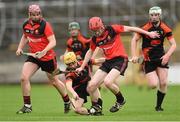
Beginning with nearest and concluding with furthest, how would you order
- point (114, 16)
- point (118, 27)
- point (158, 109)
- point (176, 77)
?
point (118, 27) → point (158, 109) → point (176, 77) → point (114, 16)

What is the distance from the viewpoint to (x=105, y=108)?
2005 cm

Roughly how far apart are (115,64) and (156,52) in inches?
57.3

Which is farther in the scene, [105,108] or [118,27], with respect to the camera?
[105,108]

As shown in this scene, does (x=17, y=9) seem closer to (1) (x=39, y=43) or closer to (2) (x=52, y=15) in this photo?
(2) (x=52, y=15)

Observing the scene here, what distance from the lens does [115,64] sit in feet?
57.6

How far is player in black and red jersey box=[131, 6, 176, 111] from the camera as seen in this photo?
59.9 feet

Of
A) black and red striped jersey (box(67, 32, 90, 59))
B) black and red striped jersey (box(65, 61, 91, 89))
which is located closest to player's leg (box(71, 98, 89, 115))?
black and red striped jersey (box(65, 61, 91, 89))

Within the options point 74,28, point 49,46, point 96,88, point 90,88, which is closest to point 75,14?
point 74,28

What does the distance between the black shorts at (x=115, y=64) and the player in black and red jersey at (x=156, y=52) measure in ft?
2.06

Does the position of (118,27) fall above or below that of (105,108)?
above

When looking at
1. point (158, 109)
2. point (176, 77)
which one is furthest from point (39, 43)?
point (176, 77)

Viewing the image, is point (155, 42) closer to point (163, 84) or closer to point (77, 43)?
point (163, 84)

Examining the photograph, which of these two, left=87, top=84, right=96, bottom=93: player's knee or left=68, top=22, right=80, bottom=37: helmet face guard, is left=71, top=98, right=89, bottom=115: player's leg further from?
left=68, top=22, right=80, bottom=37: helmet face guard

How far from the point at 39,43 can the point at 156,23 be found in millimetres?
2801
